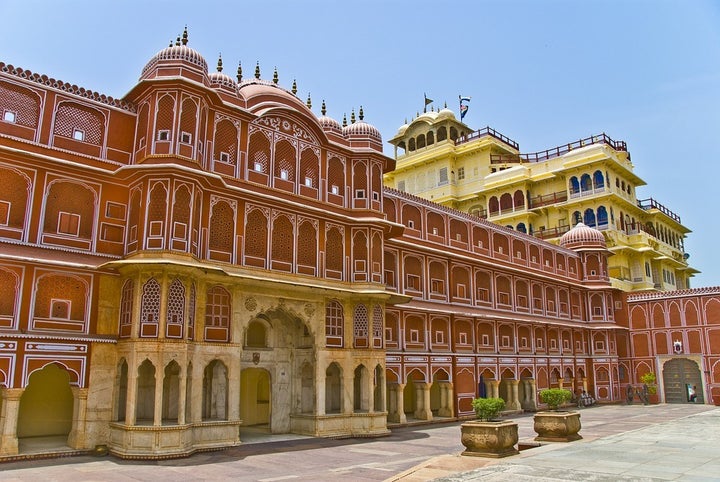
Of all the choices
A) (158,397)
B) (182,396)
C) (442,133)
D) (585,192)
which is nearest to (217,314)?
(182,396)

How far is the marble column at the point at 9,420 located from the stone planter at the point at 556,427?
1552cm

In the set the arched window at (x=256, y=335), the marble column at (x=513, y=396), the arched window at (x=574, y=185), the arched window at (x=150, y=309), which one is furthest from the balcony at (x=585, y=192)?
the arched window at (x=150, y=309)

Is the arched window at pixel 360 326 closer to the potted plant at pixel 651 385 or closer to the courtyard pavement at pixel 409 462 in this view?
the courtyard pavement at pixel 409 462

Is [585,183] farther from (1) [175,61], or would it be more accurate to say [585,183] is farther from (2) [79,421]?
(2) [79,421]

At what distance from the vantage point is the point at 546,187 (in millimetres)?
51469

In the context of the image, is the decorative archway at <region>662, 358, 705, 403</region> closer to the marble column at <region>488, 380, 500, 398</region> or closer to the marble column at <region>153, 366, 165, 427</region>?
the marble column at <region>488, 380, 500, 398</region>

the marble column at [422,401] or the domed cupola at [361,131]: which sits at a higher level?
the domed cupola at [361,131]

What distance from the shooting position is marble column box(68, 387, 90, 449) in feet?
59.5

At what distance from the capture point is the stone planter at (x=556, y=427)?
1900cm

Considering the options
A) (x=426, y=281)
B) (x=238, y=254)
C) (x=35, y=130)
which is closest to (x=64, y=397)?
(x=238, y=254)

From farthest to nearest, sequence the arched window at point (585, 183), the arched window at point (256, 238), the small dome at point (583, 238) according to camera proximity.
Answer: the arched window at point (585, 183) → the small dome at point (583, 238) → the arched window at point (256, 238)

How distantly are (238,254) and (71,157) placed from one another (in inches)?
252

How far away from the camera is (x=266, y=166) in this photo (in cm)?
2367

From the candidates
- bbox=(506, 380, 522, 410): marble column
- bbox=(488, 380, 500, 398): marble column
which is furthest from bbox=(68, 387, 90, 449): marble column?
bbox=(506, 380, 522, 410): marble column
